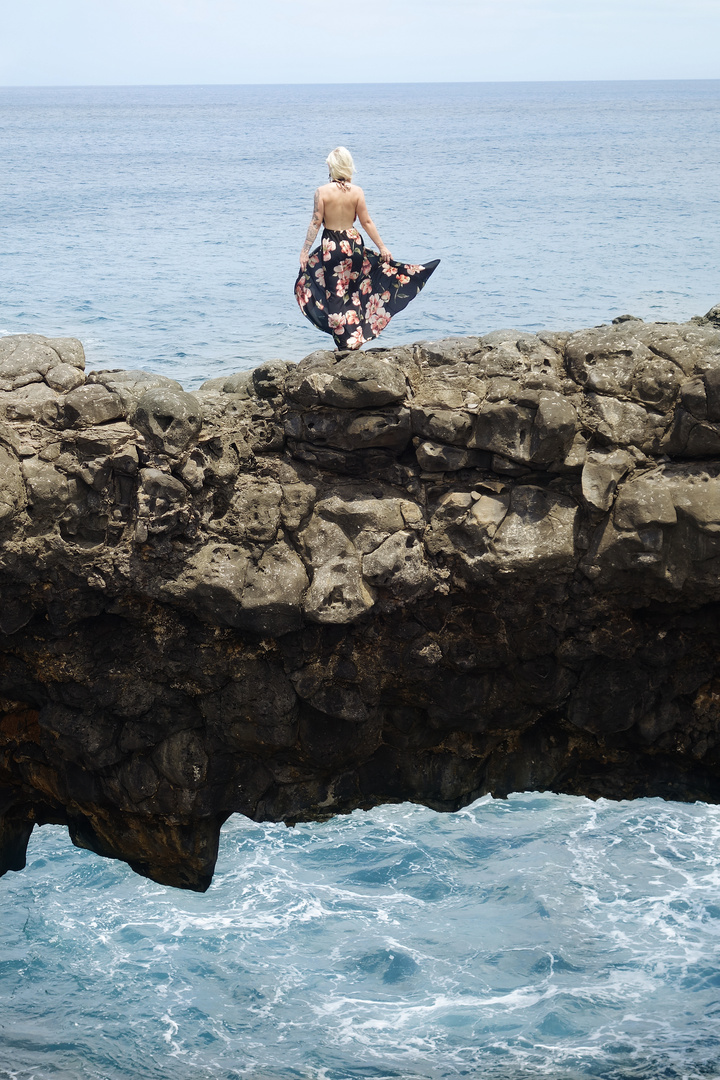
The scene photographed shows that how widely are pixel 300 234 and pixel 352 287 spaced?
124ft

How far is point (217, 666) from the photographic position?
9.65 m

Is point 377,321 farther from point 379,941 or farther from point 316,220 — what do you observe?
point 379,941

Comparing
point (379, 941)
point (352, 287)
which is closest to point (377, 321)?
point (352, 287)

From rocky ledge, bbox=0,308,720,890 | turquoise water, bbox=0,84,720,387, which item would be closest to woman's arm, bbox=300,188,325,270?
rocky ledge, bbox=0,308,720,890

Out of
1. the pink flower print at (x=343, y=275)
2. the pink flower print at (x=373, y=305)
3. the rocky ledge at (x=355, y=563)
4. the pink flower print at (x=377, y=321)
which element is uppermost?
the pink flower print at (x=343, y=275)

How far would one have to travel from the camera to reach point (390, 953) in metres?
15.3

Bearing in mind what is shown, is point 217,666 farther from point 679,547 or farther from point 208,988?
point 208,988

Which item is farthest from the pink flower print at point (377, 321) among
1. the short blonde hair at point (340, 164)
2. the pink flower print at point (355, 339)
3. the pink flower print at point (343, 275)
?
the short blonde hair at point (340, 164)

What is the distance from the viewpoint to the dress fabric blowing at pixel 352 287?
10.1 m

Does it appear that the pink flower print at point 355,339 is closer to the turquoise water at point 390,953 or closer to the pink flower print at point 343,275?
the pink flower print at point 343,275

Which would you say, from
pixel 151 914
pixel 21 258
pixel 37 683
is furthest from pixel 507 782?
pixel 21 258

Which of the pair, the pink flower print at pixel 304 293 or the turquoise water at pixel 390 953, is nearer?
the pink flower print at pixel 304 293

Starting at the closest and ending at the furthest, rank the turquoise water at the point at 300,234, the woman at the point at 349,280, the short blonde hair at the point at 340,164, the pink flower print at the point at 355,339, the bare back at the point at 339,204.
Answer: the short blonde hair at the point at 340,164 → the bare back at the point at 339,204 → the woman at the point at 349,280 → the pink flower print at the point at 355,339 → the turquoise water at the point at 300,234

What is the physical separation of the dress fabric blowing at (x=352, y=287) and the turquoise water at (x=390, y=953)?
28.9 feet
